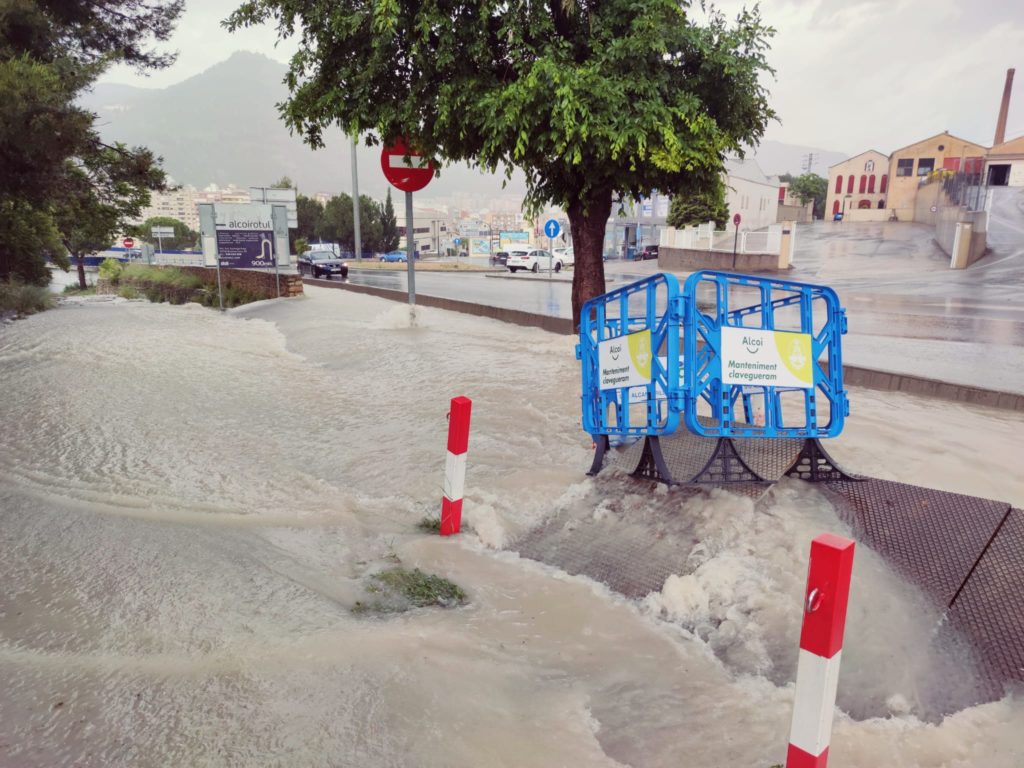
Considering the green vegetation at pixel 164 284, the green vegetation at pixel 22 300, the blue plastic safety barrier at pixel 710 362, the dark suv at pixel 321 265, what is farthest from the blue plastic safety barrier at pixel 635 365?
the dark suv at pixel 321 265

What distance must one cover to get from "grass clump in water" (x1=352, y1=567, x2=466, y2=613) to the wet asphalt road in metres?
10.6

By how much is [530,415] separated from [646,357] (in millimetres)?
2900

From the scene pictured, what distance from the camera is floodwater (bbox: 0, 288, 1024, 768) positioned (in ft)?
8.86

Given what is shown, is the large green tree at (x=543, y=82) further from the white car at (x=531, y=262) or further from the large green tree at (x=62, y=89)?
the white car at (x=531, y=262)

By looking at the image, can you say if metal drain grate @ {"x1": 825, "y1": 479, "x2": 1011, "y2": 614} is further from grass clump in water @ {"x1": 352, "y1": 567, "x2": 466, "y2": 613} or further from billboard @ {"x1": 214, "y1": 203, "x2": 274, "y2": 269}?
billboard @ {"x1": 214, "y1": 203, "x2": 274, "y2": 269}

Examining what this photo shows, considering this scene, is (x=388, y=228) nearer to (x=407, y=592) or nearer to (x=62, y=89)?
(x=62, y=89)

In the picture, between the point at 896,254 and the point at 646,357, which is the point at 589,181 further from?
the point at 896,254

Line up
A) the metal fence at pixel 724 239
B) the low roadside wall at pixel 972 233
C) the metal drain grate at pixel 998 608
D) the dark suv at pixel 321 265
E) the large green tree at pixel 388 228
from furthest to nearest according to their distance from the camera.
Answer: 1. the large green tree at pixel 388 228
2. the dark suv at pixel 321 265
3. the metal fence at pixel 724 239
4. the low roadside wall at pixel 972 233
5. the metal drain grate at pixel 998 608

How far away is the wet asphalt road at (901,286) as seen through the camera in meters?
13.1

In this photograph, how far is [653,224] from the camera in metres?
61.4

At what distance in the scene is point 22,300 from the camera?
63.6ft

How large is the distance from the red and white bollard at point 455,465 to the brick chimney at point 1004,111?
83.4 m

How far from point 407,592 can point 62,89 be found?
822cm

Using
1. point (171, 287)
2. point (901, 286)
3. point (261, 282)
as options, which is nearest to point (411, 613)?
point (261, 282)
